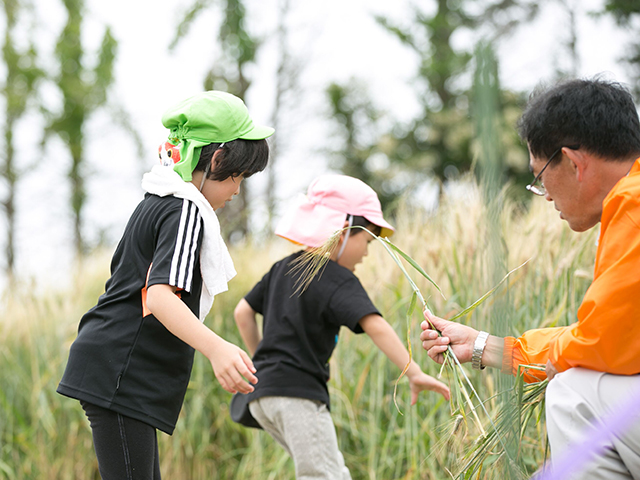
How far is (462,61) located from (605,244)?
542 inches

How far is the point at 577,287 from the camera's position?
293cm

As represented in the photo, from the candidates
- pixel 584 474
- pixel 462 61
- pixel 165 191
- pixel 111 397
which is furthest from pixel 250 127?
pixel 462 61

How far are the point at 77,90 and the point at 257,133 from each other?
40.5 ft

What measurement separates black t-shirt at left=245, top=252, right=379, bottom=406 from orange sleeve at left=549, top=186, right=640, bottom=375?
1.03 m

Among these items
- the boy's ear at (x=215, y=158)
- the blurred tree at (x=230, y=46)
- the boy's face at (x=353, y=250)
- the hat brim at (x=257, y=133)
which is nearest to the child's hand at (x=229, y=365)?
A: the boy's ear at (x=215, y=158)

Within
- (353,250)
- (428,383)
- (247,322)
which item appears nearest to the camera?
(428,383)

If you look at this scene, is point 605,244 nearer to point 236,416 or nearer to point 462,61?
point 236,416

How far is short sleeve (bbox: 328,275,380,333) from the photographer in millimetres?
2338

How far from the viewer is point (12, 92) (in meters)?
12.7

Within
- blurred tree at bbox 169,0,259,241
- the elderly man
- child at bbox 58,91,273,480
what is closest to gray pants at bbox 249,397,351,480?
child at bbox 58,91,273,480

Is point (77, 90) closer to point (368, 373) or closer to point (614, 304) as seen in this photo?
point (368, 373)

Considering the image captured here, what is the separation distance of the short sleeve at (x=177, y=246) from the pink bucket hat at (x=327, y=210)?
0.79 m

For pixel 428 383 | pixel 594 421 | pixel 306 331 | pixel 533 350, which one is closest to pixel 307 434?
pixel 306 331

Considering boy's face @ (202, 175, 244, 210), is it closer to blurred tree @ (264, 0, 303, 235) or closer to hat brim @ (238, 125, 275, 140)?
hat brim @ (238, 125, 275, 140)
